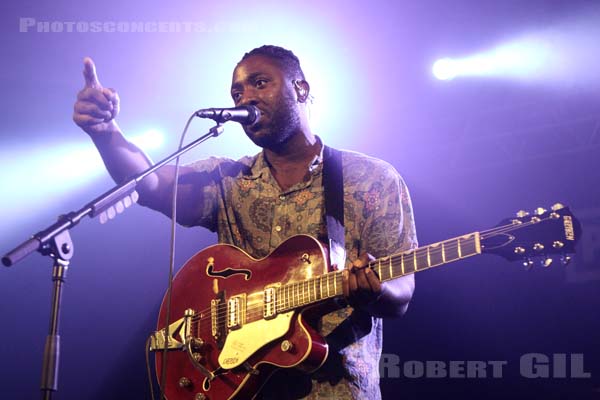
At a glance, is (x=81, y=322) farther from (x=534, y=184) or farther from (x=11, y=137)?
(x=534, y=184)

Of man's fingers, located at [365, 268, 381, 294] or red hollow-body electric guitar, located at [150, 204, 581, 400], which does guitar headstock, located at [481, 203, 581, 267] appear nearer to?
red hollow-body electric guitar, located at [150, 204, 581, 400]

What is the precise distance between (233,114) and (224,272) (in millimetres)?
712

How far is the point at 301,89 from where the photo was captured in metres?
3.40

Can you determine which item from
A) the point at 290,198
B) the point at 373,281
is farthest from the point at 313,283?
the point at 290,198

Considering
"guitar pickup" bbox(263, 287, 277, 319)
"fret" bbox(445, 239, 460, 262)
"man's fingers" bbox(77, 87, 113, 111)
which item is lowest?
"guitar pickup" bbox(263, 287, 277, 319)

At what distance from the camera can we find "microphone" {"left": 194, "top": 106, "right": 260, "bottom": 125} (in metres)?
2.61

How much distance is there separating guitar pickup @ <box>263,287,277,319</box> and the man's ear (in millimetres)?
1163

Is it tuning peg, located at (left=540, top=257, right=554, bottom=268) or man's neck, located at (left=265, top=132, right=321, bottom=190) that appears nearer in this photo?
tuning peg, located at (left=540, top=257, right=554, bottom=268)

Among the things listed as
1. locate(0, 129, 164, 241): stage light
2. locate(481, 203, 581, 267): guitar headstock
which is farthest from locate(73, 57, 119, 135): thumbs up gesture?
locate(0, 129, 164, 241): stage light

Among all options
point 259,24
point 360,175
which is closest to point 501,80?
point 259,24

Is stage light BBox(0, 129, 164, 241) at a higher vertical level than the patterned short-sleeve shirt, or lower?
higher

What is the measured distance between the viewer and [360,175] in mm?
3023

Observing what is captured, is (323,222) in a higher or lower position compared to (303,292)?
higher

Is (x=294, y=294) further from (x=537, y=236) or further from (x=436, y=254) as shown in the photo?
(x=537, y=236)
